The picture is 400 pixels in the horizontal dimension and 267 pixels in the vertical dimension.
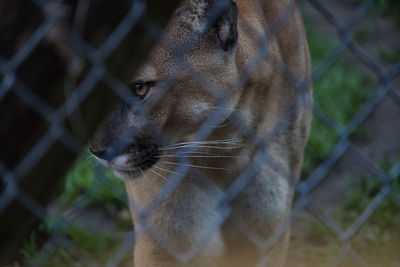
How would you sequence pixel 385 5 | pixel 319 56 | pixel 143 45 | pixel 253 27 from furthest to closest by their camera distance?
1. pixel 385 5
2. pixel 319 56
3. pixel 253 27
4. pixel 143 45

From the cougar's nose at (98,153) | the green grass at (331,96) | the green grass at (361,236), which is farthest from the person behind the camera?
the green grass at (331,96)

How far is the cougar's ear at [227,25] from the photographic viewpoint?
2010 mm

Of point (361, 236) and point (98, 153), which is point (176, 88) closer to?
point (98, 153)

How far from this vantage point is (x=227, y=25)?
209 centimetres

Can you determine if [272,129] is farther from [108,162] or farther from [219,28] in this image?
[108,162]

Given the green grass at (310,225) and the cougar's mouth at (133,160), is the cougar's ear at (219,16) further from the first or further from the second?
the green grass at (310,225)

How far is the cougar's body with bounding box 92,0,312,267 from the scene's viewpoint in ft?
6.93

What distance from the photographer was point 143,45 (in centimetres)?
122

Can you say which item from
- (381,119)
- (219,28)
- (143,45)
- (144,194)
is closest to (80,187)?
(144,194)

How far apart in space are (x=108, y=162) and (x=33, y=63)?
1026 mm

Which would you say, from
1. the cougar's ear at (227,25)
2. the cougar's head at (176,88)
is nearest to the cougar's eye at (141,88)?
the cougar's head at (176,88)

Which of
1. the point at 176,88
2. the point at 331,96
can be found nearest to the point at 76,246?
the point at 176,88

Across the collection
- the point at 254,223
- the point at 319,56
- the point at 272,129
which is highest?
the point at 272,129

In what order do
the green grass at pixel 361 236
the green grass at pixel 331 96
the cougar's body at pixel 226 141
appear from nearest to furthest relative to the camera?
the cougar's body at pixel 226 141 → the green grass at pixel 361 236 → the green grass at pixel 331 96
